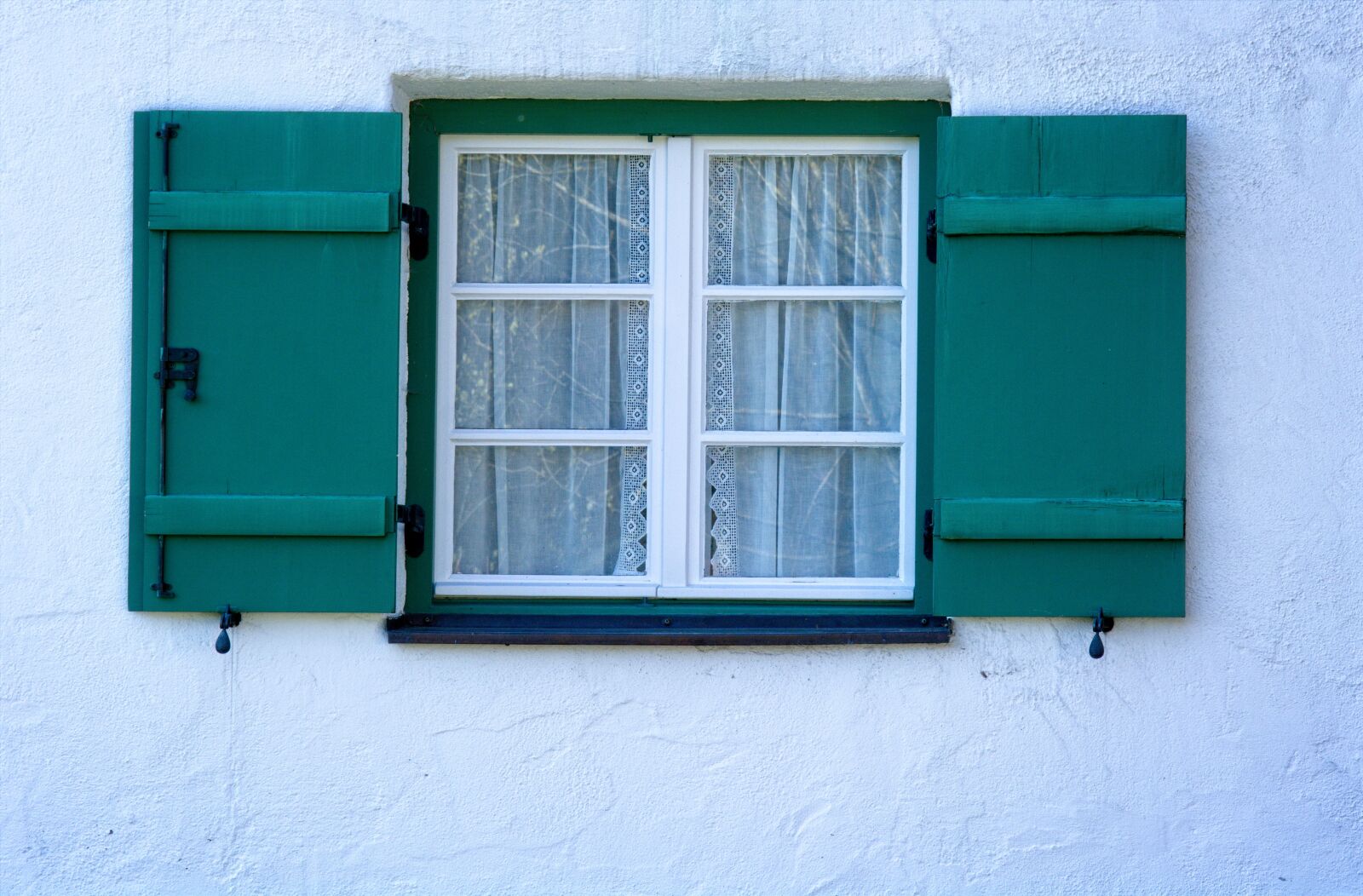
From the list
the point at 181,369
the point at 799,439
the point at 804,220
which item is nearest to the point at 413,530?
the point at 181,369

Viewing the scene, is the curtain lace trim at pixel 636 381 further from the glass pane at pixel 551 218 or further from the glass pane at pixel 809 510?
the glass pane at pixel 809 510

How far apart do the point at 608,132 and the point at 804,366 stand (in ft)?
2.41

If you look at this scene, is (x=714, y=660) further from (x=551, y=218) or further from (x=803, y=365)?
(x=551, y=218)

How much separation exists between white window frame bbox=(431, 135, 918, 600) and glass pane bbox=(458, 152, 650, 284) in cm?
3

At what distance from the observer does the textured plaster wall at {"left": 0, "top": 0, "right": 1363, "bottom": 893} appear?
2742mm

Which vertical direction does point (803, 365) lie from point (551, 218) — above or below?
below

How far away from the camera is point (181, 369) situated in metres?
2.68

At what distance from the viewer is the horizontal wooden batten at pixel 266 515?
2664 millimetres

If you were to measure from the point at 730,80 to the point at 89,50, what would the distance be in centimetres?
148

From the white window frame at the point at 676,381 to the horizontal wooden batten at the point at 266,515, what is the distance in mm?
227

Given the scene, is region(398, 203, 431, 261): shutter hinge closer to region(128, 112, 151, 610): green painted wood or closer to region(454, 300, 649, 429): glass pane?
region(454, 300, 649, 429): glass pane

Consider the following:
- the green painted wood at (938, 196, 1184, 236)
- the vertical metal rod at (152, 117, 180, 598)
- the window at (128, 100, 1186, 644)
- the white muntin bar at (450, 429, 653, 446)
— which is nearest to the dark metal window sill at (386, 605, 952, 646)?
the window at (128, 100, 1186, 644)

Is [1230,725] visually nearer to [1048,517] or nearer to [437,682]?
[1048,517]

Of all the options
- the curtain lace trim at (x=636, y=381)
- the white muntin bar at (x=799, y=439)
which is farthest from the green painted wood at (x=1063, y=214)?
the curtain lace trim at (x=636, y=381)
